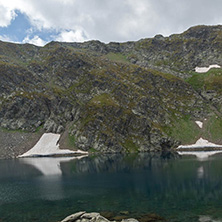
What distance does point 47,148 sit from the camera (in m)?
160

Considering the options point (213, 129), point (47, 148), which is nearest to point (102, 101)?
point (47, 148)

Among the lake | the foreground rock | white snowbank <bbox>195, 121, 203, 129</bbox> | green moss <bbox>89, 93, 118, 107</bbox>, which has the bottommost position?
the lake

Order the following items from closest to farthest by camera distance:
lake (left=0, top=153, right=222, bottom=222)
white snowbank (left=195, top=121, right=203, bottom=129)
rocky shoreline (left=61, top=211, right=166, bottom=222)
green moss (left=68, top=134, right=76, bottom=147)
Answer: rocky shoreline (left=61, top=211, right=166, bottom=222)
lake (left=0, top=153, right=222, bottom=222)
green moss (left=68, top=134, right=76, bottom=147)
white snowbank (left=195, top=121, right=203, bottom=129)

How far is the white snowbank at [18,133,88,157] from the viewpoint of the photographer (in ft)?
511

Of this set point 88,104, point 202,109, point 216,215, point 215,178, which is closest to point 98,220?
point 216,215

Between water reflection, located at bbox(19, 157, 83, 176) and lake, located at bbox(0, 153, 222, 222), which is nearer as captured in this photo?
lake, located at bbox(0, 153, 222, 222)

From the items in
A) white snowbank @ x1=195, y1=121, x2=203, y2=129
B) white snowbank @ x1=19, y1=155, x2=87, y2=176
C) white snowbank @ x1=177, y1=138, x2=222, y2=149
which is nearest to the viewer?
white snowbank @ x1=19, y1=155, x2=87, y2=176

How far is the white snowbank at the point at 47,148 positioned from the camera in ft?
511

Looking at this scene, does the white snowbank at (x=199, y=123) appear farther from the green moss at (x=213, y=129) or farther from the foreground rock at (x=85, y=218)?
the foreground rock at (x=85, y=218)

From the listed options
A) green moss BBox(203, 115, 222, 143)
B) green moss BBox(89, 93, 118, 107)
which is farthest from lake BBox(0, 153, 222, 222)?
green moss BBox(89, 93, 118, 107)

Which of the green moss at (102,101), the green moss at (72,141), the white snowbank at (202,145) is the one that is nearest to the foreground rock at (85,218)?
the green moss at (72,141)

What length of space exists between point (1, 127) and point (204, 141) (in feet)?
540

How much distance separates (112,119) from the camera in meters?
176

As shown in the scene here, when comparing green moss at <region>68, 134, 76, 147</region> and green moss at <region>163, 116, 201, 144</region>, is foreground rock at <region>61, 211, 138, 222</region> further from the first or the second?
green moss at <region>163, 116, 201, 144</region>
